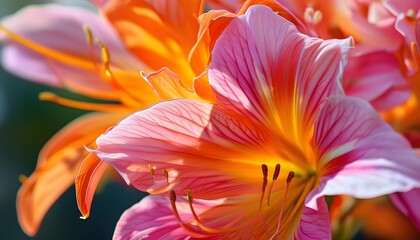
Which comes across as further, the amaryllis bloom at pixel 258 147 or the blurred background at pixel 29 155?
the blurred background at pixel 29 155


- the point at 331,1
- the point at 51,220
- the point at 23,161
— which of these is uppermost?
the point at 331,1

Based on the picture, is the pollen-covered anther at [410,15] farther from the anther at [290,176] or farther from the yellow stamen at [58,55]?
the yellow stamen at [58,55]

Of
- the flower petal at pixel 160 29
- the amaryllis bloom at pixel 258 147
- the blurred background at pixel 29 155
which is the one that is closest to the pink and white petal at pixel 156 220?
the amaryllis bloom at pixel 258 147

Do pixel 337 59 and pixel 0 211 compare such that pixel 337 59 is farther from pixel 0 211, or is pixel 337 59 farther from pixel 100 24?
pixel 0 211

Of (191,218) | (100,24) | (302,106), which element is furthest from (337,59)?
(100,24)

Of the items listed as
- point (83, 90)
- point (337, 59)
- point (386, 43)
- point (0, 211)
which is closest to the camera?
point (337, 59)

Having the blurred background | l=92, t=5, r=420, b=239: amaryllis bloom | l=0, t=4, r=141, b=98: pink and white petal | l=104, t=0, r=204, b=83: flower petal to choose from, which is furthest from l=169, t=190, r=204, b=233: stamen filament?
the blurred background
